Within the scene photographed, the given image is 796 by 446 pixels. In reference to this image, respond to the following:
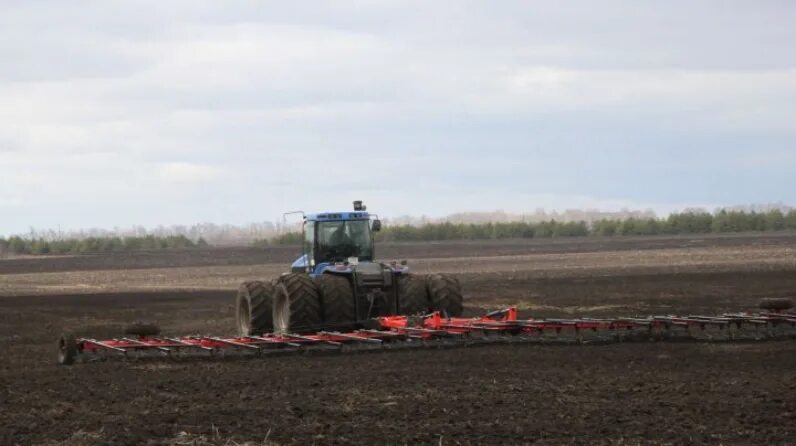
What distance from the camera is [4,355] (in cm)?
2153

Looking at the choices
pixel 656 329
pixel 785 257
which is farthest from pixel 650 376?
pixel 785 257

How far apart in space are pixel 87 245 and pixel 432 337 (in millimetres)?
85352

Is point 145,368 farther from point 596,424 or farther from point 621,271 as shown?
point 621,271

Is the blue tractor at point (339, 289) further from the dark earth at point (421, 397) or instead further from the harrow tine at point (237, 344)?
the dark earth at point (421, 397)

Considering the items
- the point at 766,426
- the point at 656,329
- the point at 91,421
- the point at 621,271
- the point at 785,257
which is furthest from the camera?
the point at 785,257

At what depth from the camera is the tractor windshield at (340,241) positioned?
22875 millimetres

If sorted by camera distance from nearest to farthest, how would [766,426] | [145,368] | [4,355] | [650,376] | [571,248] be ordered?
[766,426], [650,376], [145,368], [4,355], [571,248]

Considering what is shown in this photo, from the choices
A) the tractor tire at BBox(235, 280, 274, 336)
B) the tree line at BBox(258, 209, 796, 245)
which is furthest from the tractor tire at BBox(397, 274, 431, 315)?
the tree line at BBox(258, 209, 796, 245)

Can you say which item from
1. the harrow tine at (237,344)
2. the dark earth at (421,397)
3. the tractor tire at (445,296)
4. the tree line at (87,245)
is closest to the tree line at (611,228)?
the tree line at (87,245)

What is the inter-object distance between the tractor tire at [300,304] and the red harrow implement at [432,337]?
3.38 ft

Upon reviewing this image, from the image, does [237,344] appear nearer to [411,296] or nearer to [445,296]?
[411,296]

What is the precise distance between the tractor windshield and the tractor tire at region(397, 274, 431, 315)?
1.00m

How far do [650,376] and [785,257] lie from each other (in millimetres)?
40572

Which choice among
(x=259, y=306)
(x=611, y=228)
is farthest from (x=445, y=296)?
(x=611, y=228)
